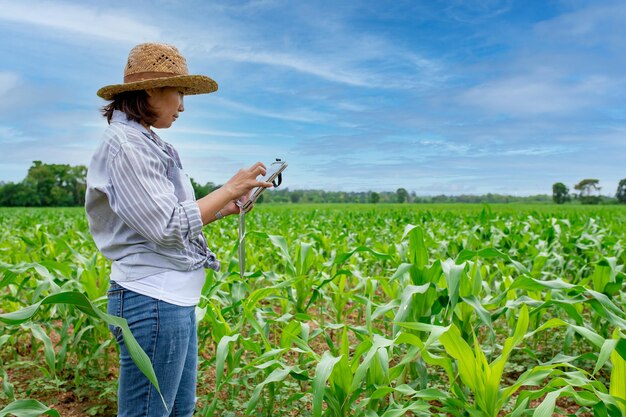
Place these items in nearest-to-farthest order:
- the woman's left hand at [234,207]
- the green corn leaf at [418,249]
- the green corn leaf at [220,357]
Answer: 1. the woman's left hand at [234,207]
2. the green corn leaf at [220,357]
3. the green corn leaf at [418,249]

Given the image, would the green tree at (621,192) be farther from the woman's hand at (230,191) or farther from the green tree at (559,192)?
the woman's hand at (230,191)

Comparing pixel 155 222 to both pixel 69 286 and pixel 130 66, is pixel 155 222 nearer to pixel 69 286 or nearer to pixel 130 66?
pixel 130 66

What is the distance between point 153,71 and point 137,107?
15 cm

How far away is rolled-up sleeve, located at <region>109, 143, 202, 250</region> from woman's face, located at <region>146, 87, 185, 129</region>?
0.25 m

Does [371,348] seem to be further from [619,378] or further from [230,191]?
[619,378]

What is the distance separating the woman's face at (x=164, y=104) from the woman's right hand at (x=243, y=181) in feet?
1.21

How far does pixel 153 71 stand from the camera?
2004mm

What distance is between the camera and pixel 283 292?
4.40 m

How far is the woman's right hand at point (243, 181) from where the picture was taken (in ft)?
6.42

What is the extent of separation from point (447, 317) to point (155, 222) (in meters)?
1.67

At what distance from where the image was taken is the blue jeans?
1.91 metres

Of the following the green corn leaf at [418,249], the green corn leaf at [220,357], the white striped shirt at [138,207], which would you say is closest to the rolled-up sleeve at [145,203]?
the white striped shirt at [138,207]

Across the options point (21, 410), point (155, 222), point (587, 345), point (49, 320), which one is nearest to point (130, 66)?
point (155, 222)

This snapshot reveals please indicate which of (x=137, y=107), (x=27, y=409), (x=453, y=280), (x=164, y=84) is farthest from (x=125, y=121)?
(x=453, y=280)
